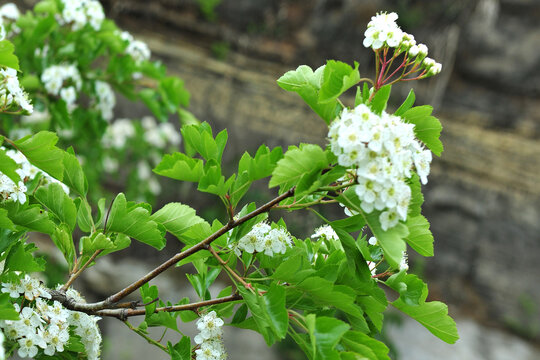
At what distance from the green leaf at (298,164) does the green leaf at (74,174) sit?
0.39 metres

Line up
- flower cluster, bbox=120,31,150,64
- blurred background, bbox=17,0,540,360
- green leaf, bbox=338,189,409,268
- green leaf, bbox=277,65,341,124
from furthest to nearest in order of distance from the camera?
1. blurred background, bbox=17,0,540,360
2. flower cluster, bbox=120,31,150,64
3. green leaf, bbox=277,65,341,124
4. green leaf, bbox=338,189,409,268

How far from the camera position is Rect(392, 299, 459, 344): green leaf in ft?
2.68

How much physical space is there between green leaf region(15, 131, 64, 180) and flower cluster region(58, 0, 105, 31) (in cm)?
99

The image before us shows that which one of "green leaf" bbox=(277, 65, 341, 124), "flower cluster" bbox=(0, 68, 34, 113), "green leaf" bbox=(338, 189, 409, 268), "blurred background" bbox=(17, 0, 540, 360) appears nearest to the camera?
"green leaf" bbox=(338, 189, 409, 268)

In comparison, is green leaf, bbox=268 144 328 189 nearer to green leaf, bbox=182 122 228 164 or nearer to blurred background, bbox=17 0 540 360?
green leaf, bbox=182 122 228 164

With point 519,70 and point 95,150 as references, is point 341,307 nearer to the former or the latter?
point 95,150

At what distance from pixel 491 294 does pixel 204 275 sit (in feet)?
14.1

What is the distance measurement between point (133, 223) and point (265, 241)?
8.2 inches

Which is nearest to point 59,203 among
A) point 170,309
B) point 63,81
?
point 170,309

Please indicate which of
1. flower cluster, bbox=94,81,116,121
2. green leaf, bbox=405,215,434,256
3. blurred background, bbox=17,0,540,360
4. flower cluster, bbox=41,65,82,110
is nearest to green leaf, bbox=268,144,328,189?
green leaf, bbox=405,215,434,256

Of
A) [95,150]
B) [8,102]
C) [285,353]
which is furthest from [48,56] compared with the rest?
[285,353]

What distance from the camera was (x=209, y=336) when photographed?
0.85 m

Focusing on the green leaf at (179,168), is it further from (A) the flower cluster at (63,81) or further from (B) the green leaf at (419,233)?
(A) the flower cluster at (63,81)

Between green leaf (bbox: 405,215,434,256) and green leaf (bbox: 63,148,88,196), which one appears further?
green leaf (bbox: 63,148,88,196)
